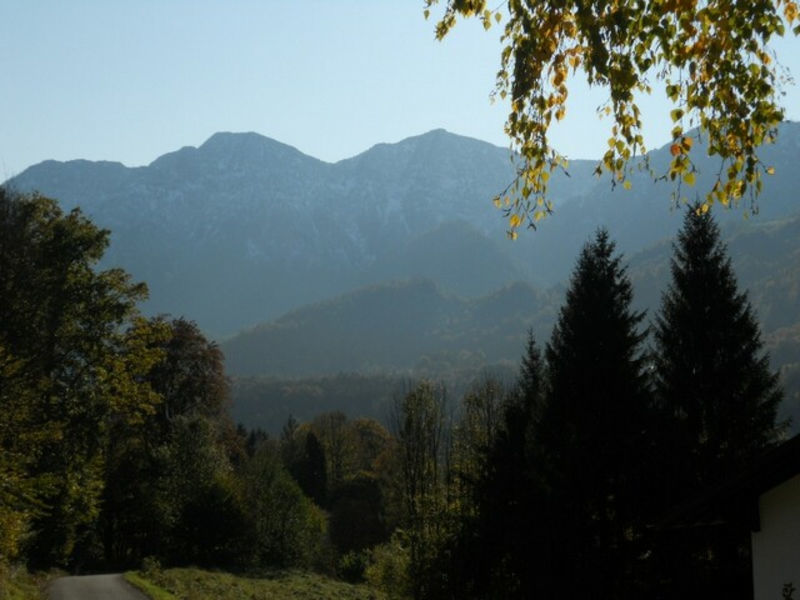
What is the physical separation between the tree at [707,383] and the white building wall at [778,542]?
45.2 ft

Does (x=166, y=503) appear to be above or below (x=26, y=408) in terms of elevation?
below

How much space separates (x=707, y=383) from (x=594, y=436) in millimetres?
3579

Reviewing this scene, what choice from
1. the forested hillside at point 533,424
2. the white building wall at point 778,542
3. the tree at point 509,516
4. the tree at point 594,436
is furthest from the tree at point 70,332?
the white building wall at point 778,542

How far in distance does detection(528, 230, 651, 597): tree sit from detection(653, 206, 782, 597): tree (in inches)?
33.4

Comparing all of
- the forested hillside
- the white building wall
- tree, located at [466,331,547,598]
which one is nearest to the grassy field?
the forested hillside

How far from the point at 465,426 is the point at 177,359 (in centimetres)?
2045

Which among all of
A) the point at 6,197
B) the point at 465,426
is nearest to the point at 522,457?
the point at 465,426

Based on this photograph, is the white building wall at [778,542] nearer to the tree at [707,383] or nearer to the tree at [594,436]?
the tree at [707,383]

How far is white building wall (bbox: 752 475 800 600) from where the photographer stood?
850 cm

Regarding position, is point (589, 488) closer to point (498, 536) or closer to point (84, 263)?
point (498, 536)

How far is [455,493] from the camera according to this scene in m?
31.5

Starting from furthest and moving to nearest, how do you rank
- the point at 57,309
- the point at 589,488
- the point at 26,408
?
the point at 57,309 < the point at 589,488 < the point at 26,408

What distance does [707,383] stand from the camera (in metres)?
25.0

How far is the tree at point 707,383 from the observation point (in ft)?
76.3
